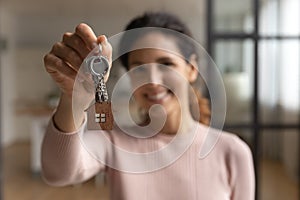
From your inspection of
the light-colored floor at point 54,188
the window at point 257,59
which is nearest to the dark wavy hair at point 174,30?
the light-colored floor at point 54,188

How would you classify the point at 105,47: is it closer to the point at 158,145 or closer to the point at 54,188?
the point at 158,145

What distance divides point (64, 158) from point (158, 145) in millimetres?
80

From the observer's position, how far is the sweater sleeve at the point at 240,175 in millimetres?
382

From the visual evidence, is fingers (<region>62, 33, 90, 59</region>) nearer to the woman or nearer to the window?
the woman

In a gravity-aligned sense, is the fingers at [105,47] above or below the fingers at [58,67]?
above

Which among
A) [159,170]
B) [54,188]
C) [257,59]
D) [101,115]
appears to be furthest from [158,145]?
[257,59]

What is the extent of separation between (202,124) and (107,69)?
17 cm

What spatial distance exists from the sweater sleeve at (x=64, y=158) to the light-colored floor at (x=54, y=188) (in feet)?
0.21

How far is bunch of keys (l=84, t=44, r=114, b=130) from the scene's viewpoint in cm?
21

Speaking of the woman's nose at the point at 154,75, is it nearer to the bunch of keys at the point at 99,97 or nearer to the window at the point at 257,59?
the bunch of keys at the point at 99,97

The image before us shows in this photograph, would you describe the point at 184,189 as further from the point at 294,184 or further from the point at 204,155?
the point at 294,184

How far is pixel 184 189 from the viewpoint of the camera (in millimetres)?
347

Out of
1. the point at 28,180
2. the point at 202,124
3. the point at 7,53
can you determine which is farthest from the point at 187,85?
the point at 7,53

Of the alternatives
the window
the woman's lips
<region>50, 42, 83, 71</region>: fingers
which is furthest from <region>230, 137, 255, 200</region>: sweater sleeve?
the window
